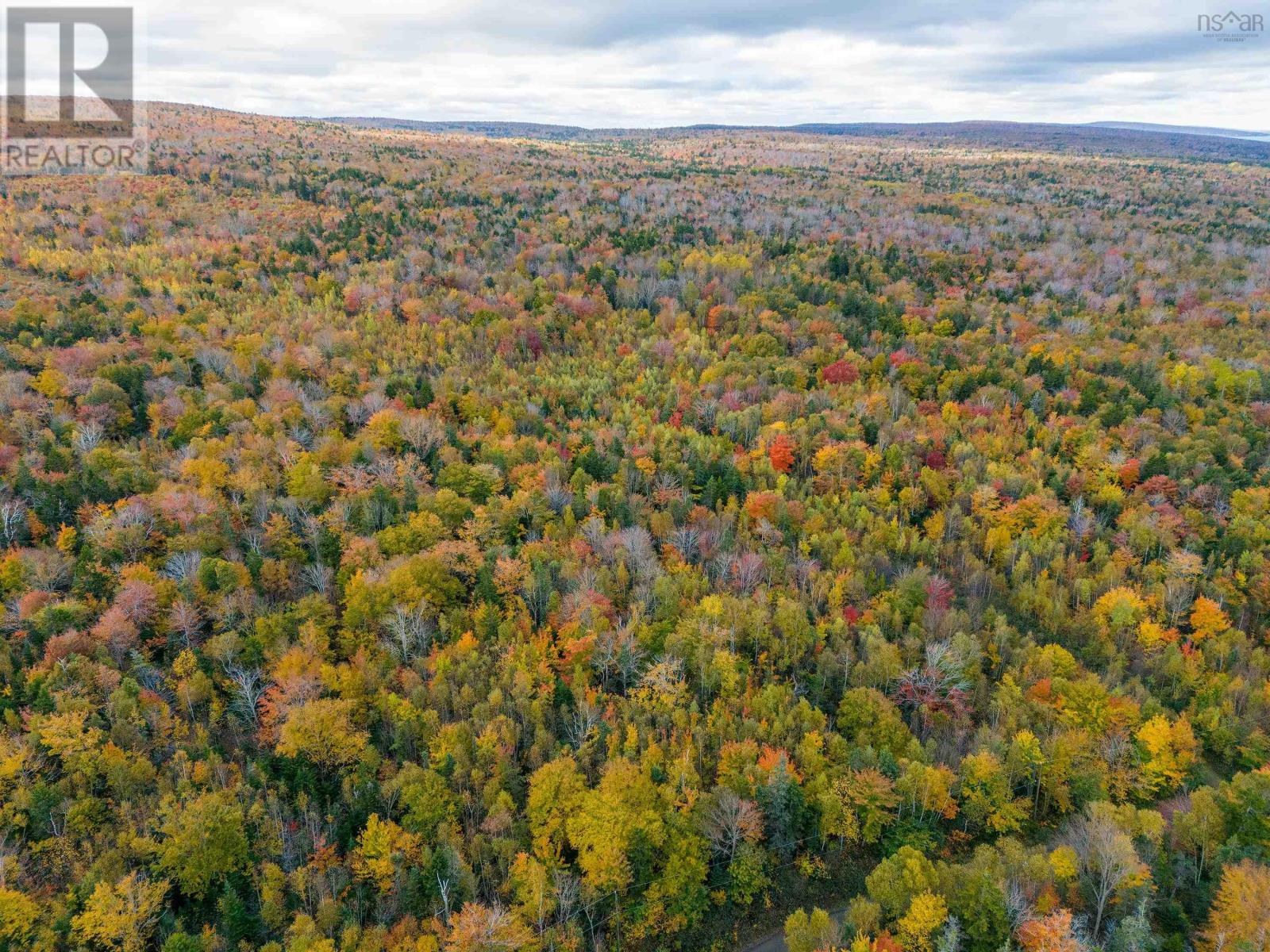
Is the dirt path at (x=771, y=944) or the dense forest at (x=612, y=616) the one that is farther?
the dirt path at (x=771, y=944)

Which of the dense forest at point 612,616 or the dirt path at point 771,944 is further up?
the dense forest at point 612,616

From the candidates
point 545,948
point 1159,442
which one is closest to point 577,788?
point 545,948

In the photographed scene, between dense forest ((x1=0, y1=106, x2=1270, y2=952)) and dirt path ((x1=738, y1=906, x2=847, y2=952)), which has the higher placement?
dense forest ((x1=0, y1=106, x2=1270, y2=952))

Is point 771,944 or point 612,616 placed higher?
point 612,616

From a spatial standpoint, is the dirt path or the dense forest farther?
the dirt path

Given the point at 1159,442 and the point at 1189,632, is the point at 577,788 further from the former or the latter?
the point at 1159,442

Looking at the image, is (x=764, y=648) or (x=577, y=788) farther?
(x=764, y=648)

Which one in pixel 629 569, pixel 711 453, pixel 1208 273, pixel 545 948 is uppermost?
pixel 1208 273

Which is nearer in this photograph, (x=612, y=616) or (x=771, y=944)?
(x=771, y=944)
